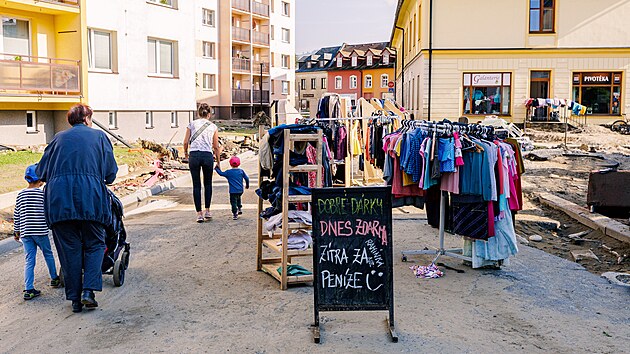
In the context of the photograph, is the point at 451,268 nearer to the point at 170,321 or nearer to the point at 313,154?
the point at 313,154

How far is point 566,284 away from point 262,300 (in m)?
3.38

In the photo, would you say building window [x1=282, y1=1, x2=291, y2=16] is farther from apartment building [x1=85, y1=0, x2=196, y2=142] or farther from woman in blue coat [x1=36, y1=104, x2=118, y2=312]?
woman in blue coat [x1=36, y1=104, x2=118, y2=312]

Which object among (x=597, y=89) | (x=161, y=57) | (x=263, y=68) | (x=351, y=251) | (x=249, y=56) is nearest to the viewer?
(x=351, y=251)

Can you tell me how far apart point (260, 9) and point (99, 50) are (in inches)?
1468

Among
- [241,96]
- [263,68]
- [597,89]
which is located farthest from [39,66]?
[263,68]

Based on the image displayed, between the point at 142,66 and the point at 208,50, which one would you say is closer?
the point at 142,66

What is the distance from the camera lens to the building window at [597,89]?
1302 inches

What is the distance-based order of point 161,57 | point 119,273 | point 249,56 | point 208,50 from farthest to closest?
point 249,56 < point 208,50 < point 161,57 < point 119,273

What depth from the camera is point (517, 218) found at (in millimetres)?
11766

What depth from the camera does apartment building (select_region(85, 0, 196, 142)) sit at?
2358cm

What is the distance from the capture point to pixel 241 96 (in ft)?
185

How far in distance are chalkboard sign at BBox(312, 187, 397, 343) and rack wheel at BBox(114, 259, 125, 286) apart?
2503 millimetres

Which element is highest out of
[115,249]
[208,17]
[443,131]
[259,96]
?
[208,17]

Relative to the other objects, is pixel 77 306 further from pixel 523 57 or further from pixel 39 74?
pixel 523 57
